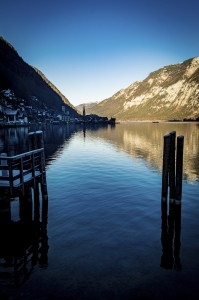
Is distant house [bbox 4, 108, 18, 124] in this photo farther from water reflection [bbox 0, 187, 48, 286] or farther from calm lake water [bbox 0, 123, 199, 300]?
water reflection [bbox 0, 187, 48, 286]

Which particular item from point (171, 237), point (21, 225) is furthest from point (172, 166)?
point (21, 225)

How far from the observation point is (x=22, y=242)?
1256cm

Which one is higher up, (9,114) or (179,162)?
(9,114)

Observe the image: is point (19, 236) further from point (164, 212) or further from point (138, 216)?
point (164, 212)

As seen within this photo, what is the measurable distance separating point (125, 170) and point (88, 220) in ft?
53.4

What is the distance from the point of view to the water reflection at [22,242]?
10.1m

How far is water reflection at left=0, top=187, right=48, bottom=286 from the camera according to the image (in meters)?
10.1

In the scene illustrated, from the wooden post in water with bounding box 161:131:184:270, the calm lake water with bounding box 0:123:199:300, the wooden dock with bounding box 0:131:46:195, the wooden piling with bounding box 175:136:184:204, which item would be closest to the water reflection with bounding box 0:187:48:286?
the calm lake water with bounding box 0:123:199:300

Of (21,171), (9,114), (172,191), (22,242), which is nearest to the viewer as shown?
(22,242)

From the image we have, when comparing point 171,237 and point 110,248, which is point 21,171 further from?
point 171,237

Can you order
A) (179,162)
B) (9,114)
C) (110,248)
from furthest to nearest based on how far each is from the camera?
1. (9,114)
2. (179,162)
3. (110,248)

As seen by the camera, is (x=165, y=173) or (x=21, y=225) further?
(x=165, y=173)

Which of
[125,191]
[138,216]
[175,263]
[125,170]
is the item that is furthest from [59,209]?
[125,170]

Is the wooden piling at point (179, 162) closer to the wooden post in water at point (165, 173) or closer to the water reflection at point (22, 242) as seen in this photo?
the wooden post in water at point (165, 173)
